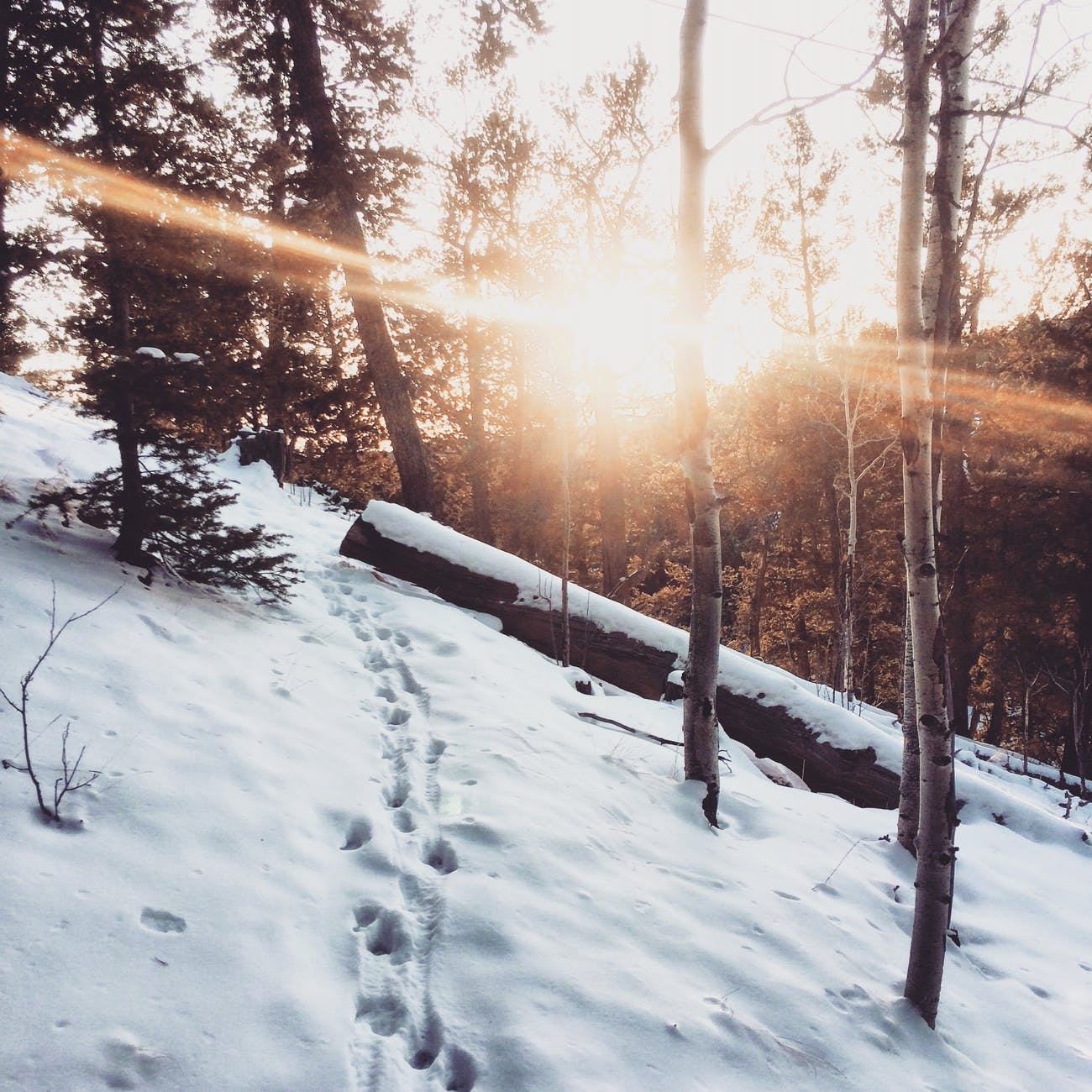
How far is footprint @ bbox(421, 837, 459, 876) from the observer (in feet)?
9.07

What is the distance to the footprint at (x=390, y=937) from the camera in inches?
90.5

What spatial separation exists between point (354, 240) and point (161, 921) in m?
→ 9.57

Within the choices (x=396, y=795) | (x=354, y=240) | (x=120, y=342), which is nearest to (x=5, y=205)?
(x=120, y=342)

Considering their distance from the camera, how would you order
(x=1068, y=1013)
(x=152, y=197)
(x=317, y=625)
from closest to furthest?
(x=1068, y=1013) → (x=152, y=197) → (x=317, y=625)

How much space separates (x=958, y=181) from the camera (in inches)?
121

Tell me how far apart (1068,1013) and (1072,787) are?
6.73 m

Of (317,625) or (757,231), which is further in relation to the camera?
(757,231)

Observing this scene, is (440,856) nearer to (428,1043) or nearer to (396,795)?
(396,795)

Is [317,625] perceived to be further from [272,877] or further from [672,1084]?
[672,1084]

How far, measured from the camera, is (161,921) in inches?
82.9

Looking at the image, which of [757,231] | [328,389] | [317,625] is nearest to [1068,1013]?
[317,625]

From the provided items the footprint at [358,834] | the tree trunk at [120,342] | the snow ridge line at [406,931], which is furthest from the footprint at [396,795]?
the tree trunk at [120,342]

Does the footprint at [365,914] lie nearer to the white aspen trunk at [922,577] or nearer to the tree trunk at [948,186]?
the white aspen trunk at [922,577]

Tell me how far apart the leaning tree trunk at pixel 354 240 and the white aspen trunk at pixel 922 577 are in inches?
320
